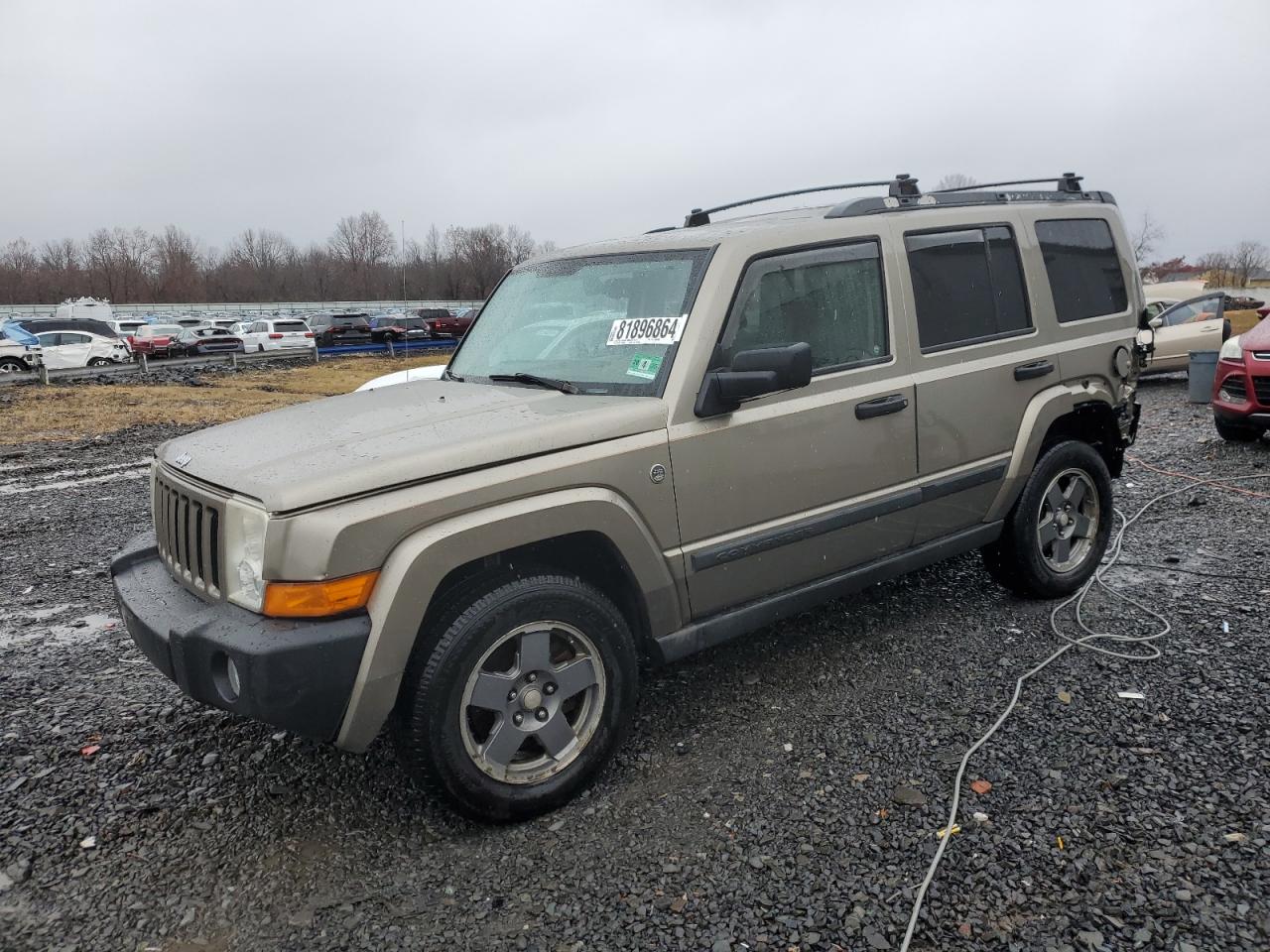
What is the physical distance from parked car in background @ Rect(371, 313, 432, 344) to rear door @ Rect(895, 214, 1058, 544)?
32734 mm

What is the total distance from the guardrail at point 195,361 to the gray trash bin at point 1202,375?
1143 cm

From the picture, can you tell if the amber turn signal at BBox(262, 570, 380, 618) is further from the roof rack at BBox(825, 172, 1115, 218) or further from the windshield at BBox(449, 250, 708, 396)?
the roof rack at BBox(825, 172, 1115, 218)

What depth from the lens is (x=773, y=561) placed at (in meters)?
3.63

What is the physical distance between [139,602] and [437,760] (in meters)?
1.21

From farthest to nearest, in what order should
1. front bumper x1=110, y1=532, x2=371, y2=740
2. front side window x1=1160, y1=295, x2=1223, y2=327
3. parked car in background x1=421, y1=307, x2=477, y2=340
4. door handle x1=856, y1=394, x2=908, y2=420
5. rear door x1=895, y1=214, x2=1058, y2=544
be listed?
parked car in background x1=421, y1=307, x2=477, y2=340, front side window x1=1160, y1=295, x2=1223, y2=327, rear door x1=895, y1=214, x2=1058, y2=544, door handle x1=856, y1=394, x2=908, y2=420, front bumper x1=110, y1=532, x2=371, y2=740

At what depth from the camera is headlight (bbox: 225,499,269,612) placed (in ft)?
8.98

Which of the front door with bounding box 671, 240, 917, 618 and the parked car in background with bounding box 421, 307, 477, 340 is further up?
the parked car in background with bounding box 421, 307, 477, 340

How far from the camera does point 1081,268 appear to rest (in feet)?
15.8

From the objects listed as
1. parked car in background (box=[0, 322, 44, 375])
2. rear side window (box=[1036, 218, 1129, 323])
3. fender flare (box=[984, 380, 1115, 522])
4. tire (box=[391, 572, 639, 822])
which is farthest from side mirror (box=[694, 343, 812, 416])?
parked car in background (box=[0, 322, 44, 375])

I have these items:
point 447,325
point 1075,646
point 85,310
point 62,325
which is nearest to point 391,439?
point 1075,646

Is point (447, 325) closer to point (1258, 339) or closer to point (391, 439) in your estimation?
point (1258, 339)

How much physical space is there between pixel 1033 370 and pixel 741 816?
263 centimetres

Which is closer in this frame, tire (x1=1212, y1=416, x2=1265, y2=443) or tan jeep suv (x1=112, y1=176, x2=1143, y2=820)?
tan jeep suv (x1=112, y1=176, x2=1143, y2=820)

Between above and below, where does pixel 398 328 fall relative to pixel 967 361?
above
